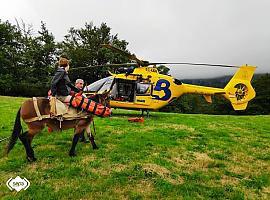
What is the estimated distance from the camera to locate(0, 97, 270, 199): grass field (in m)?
4.56

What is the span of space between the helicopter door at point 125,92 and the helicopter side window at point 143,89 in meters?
0.24

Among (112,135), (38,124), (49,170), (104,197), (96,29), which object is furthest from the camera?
(96,29)

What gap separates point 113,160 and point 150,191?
1.72m

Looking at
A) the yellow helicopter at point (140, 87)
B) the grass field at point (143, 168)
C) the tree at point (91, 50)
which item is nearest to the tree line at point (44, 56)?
the tree at point (91, 50)

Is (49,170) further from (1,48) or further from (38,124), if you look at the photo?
(1,48)

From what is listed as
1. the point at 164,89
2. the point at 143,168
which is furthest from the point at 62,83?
the point at 164,89

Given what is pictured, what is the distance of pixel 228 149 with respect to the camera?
7.48 m

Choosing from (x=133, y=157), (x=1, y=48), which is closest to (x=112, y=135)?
(x=133, y=157)

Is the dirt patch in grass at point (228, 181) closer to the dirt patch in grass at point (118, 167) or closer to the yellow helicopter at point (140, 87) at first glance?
the dirt patch in grass at point (118, 167)

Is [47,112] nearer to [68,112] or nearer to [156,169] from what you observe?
[68,112]

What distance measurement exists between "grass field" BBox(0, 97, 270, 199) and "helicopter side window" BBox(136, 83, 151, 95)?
14.6 ft

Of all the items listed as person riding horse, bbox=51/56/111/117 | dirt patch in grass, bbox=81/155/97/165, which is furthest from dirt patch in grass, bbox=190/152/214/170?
person riding horse, bbox=51/56/111/117

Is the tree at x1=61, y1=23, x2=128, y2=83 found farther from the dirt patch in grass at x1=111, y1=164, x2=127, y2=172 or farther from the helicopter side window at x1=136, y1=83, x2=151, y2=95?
the dirt patch in grass at x1=111, y1=164, x2=127, y2=172

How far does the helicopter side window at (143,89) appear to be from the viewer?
1302cm
